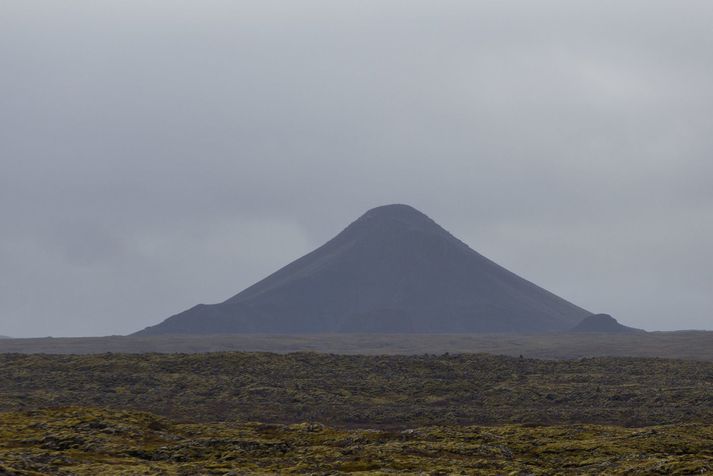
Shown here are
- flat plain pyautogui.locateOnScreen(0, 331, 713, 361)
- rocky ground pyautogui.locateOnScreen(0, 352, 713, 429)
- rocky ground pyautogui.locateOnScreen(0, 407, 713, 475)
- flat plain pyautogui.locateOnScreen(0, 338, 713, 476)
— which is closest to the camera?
rocky ground pyautogui.locateOnScreen(0, 407, 713, 475)

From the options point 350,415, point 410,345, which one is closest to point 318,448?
point 350,415

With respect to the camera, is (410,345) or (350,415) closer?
(350,415)

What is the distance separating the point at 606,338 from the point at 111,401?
13926 cm

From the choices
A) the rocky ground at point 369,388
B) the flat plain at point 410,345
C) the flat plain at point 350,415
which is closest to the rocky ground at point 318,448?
the flat plain at point 350,415

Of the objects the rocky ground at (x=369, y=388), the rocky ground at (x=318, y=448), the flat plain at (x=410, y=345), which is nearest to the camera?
the rocky ground at (x=318, y=448)

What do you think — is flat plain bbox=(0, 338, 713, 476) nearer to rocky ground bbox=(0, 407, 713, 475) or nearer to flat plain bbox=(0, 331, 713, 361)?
rocky ground bbox=(0, 407, 713, 475)

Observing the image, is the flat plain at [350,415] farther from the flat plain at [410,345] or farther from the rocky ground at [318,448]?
the flat plain at [410,345]

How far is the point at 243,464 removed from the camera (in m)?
39.4

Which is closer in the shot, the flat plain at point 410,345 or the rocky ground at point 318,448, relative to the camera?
the rocky ground at point 318,448

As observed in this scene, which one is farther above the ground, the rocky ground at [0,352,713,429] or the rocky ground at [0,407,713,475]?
the rocky ground at [0,352,713,429]

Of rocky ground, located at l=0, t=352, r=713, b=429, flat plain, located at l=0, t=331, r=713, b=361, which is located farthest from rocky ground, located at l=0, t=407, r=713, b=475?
flat plain, located at l=0, t=331, r=713, b=361

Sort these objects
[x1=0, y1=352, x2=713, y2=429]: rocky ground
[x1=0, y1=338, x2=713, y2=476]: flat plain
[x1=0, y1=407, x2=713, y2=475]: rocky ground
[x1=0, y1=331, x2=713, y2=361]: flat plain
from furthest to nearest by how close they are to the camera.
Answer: [x1=0, y1=331, x2=713, y2=361]: flat plain → [x1=0, y1=352, x2=713, y2=429]: rocky ground → [x1=0, y1=338, x2=713, y2=476]: flat plain → [x1=0, y1=407, x2=713, y2=475]: rocky ground

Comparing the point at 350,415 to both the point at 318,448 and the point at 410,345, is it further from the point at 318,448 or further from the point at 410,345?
the point at 410,345

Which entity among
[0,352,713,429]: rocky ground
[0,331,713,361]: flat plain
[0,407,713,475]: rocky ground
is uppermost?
[0,331,713,361]: flat plain
